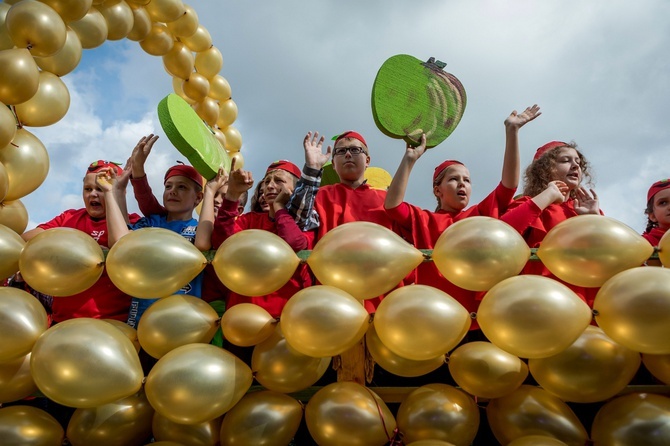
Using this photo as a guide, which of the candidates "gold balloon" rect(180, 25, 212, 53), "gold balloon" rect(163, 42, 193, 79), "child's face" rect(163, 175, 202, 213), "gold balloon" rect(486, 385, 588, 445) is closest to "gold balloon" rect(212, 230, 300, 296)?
"gold balloon" rect(486, 385, 588, 445)

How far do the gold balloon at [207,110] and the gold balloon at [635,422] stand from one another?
403 centimetres

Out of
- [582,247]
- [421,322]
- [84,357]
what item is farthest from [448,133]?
[84,357]

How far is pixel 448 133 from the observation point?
2.82 metres

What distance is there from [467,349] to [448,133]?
135cm

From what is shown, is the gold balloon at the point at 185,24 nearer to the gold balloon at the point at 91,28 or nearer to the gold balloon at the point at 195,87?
the gold balloon at the point at 195,87

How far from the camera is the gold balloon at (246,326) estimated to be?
1871 millimetres

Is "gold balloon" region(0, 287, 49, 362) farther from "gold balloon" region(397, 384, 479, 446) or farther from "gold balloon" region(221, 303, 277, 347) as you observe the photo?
"gold balloon" region(397, 384, 479, 446)

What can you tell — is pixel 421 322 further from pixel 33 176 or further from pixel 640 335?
pixel 33 176

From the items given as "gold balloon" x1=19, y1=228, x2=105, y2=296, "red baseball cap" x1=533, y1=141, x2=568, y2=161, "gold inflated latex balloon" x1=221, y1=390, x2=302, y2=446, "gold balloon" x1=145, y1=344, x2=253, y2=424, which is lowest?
"gold inflated latex balloon" x1=221, y1=390, x2=302, y2=446

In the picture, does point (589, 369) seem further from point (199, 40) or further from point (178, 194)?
point (199, 40)

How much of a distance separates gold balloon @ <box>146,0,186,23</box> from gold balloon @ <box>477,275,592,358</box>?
3.50 meters

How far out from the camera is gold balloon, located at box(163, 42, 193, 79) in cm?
444

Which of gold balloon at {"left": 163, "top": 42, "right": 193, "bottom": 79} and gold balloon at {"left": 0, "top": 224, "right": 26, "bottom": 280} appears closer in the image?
gold balloon at {"left": 0, "top": 224, "right": 26, "bottom": 280}

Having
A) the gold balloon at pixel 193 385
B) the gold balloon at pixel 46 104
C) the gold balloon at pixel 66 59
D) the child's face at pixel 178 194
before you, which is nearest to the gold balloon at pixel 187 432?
the gold balloon at pixel 193 385
